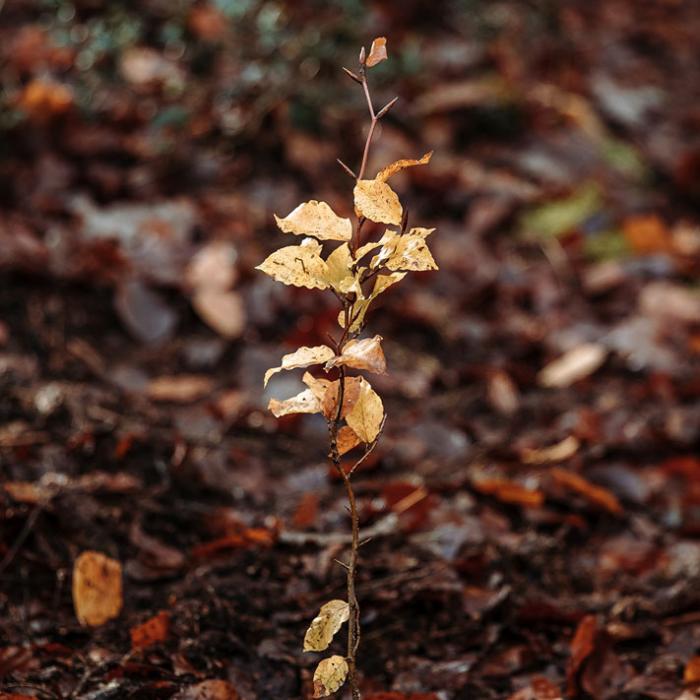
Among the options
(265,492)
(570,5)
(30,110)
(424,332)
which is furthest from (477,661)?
(570,5)

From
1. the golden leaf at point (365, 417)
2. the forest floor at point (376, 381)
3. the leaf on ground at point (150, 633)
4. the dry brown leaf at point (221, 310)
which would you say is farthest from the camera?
the dry brown leaf at point (221, 310)

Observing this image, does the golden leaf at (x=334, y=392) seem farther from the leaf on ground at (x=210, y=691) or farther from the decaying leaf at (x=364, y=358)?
the leaf on ground at (x=210, y=691)

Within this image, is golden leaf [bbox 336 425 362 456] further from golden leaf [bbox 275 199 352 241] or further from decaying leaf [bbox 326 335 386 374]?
golden leaf [bbox 275 199 352 241]

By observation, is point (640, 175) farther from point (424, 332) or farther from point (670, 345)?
point (424, 332)

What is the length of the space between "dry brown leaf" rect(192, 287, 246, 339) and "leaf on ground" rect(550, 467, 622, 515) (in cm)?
112

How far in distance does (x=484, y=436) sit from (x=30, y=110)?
2012 millimetres

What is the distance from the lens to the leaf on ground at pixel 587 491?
218cm

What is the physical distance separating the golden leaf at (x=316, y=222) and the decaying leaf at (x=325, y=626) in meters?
0.52

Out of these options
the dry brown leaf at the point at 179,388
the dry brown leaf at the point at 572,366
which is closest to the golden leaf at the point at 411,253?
the dry brown leaf at the point at 179,388

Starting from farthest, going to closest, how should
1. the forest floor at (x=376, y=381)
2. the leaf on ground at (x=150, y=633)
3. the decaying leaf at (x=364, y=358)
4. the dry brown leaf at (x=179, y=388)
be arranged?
the dry brown leaf at (x=179, y=388)
the forest floor at (x=376, y=381)
the leaf on ground at (x=150, y=633)
the decaying leaf at (x=364, y=358)

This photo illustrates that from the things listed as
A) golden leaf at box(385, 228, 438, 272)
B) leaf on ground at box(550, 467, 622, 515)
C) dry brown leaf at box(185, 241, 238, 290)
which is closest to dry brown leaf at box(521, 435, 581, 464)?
leaf on ground at box(550, 467, 622, 515)

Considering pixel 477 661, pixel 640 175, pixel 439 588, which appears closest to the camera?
pixel 477 661

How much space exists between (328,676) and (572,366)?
6.11 feet

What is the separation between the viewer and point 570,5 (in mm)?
4773
